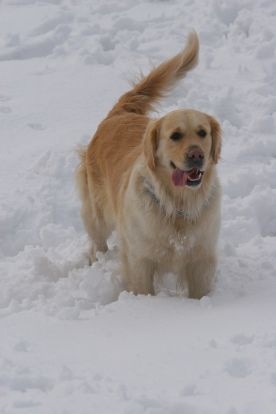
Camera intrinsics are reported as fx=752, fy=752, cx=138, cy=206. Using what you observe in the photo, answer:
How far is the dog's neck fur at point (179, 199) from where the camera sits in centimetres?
395

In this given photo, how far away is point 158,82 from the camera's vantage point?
5.01 metres

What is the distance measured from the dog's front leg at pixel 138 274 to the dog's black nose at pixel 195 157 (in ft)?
2.22

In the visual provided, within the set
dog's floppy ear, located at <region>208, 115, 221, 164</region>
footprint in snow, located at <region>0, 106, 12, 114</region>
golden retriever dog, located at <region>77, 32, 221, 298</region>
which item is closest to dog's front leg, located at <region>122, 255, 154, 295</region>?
golden retriever dog, located at <region>77, 32, 221, 298</region>

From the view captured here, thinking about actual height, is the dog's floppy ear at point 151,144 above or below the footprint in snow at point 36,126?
above

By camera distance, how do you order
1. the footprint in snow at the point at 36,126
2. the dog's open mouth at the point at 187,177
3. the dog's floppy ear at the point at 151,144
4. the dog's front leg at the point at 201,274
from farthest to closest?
the footprint in snow at the point at 36,126
the dog's front leg at the point at 201,274
the dog's floppy ear at the point at 151,144
the dog's open mouth at the point at 187,177

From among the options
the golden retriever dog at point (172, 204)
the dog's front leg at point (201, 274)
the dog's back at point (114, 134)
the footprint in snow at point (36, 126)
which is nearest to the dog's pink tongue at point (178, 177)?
the golden retriever dog at point (172, 204)

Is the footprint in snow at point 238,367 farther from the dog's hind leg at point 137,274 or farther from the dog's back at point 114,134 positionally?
the dog's back at point 114,134

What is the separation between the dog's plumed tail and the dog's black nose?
1.41 m

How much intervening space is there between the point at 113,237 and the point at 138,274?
1.23 meters

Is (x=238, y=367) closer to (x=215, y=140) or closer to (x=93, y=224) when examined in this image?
(x=215, y=140)

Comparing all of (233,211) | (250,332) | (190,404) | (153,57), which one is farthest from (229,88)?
(190,404)

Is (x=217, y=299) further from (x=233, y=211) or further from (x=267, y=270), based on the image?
(x=233, y=211)

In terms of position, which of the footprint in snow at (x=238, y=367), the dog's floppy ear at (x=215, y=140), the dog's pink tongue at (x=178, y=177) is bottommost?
the footprint in snow at (x=238, y=367)

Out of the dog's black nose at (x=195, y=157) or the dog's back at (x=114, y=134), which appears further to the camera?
the dog's back at (x=114, y=134)
